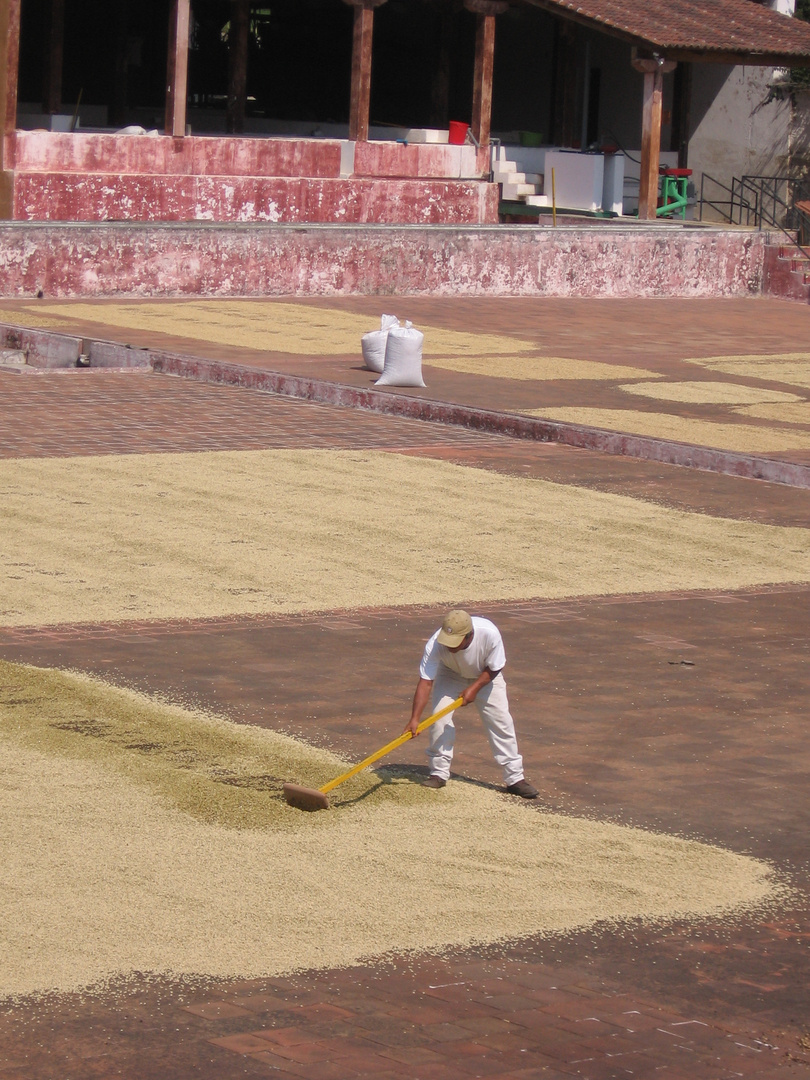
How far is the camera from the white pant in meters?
7.51

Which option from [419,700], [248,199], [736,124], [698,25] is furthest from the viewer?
[736,124]

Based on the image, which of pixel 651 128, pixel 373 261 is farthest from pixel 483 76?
→ pixel 373 261

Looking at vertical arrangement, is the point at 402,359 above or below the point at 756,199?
below

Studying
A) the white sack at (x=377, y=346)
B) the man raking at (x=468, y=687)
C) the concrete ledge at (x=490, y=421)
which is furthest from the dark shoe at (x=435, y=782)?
the white sack at (x=377, y=346)

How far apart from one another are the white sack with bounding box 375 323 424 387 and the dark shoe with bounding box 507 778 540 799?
429 inches

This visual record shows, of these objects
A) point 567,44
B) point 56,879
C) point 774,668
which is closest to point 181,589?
point 774,668

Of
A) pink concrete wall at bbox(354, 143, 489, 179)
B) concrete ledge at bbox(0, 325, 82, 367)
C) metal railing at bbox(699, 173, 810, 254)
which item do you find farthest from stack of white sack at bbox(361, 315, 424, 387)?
metal railing at bbox(699, 173, 810, 254)

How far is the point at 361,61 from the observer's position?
103 feet

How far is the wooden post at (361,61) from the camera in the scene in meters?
31.3

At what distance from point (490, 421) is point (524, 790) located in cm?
933

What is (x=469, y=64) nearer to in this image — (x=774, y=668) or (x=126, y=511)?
(x=126, y=511)

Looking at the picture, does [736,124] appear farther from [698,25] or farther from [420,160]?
[420,160]

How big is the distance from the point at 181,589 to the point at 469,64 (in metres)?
31.2

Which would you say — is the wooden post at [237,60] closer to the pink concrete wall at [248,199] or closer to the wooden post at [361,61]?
the wooden post at [361,61]
